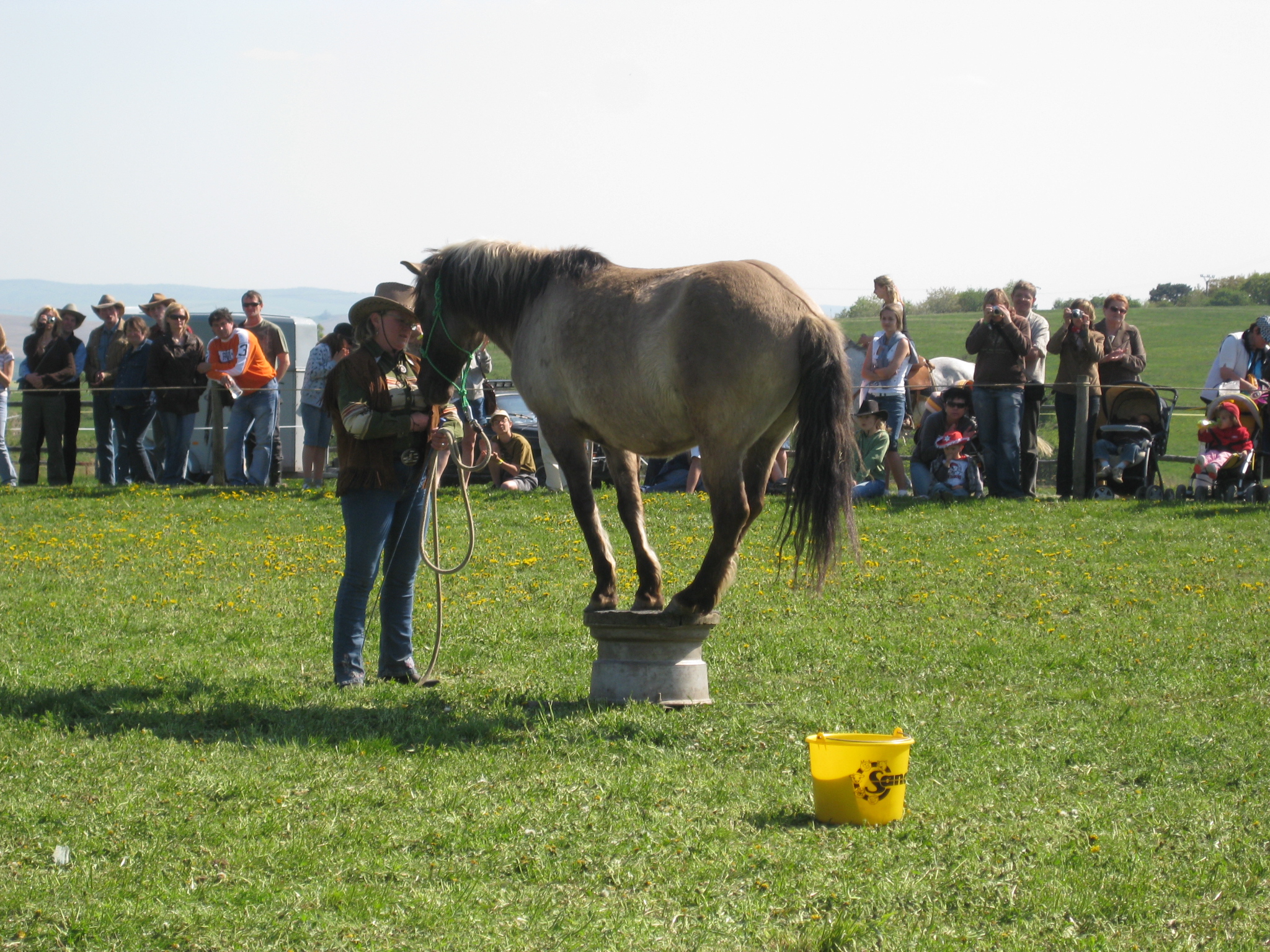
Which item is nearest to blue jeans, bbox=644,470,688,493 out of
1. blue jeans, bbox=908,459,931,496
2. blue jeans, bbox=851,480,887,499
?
blue jeans, bbox=851,480,887,499

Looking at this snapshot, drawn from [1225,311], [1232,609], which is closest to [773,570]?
[1232,609]

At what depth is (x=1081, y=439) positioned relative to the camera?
47.4 ft

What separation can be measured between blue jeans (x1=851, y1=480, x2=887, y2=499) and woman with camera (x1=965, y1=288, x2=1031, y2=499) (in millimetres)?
1226

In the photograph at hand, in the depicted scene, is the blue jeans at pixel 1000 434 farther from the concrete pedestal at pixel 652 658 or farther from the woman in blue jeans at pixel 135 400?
the woman in blue jeans at pixel 135 400

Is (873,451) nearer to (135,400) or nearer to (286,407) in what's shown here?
(135,400)

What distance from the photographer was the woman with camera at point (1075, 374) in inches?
565

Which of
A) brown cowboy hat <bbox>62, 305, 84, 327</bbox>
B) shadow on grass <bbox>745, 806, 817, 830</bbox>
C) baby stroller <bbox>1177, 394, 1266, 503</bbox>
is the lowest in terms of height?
shadow on grass <bbox>745, 806, 817, 830</bbox>

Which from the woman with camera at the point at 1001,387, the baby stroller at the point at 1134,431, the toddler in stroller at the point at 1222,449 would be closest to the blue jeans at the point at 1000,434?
the woman with camera at the point at 1001,387

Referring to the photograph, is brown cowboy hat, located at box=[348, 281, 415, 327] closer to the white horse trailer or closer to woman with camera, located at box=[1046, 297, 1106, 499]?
woman with camera, located at box=[1046, 297, 1106, 499]

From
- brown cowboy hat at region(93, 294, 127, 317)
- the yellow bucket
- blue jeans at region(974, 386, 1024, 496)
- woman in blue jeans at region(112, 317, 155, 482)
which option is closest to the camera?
the yellow bucket

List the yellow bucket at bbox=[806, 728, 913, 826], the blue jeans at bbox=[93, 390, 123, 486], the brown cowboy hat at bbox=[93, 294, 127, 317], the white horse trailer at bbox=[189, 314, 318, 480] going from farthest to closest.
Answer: the white horse trailer at bbox=[189, 314, 318, 480], the brown cowboy hat at bbox=[93, 294, 127, 317], the blue jeans at bbox=[93, 390, 123, 486], the yellow bucket at bbox=[806, 728, 913, 826]

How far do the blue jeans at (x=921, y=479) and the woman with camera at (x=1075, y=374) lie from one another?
5.07 ft

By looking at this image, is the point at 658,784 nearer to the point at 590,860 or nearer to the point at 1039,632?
the point at 590,860

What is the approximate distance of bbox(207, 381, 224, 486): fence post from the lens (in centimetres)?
1585
